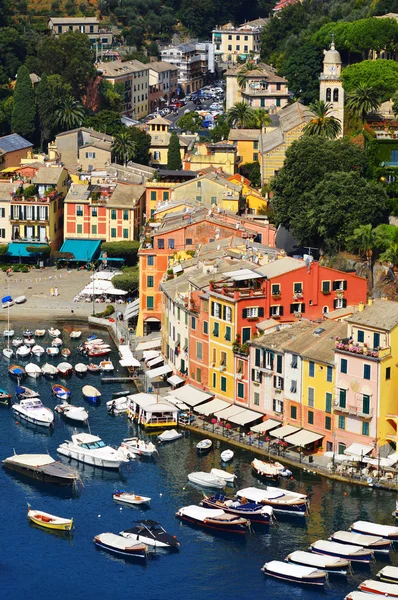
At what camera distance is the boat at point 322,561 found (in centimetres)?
8912

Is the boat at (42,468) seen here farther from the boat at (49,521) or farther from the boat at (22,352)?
the boat at (22,352)

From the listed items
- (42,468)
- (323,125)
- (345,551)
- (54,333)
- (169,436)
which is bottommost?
(345,551)

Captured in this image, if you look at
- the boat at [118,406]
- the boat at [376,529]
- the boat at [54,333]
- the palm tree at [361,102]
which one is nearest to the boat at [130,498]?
the boat at [376,529]

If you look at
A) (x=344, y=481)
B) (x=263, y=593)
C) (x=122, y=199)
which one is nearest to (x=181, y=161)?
(x=122, y=199)

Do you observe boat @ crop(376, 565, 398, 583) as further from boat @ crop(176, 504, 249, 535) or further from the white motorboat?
the white motorboat

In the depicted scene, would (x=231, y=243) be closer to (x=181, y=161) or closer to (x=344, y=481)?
(x=344, y=481)

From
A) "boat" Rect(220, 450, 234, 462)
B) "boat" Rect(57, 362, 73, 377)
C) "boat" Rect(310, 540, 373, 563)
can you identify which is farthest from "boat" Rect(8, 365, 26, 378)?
"boat" Rect(310, 540, 373, 563)

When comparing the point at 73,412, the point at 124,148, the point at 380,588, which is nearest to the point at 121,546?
the point at 380,588

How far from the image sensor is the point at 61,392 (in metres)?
120

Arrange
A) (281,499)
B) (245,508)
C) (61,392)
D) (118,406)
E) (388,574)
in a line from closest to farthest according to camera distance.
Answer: (388,574) → (245,508) → (281,499) → (118,406) → (61,392)

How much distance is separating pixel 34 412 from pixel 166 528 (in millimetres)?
22562

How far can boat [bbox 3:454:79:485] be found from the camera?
103 m

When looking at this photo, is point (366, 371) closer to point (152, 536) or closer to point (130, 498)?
point (130, 498)

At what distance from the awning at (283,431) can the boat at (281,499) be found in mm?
7971
